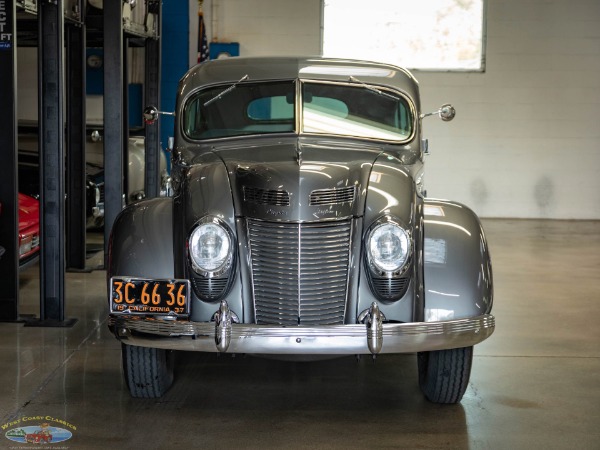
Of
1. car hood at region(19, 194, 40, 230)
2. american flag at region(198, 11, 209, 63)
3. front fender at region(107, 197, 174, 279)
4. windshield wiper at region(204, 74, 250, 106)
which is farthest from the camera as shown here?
american flag at region(198, 11, 209, 63)

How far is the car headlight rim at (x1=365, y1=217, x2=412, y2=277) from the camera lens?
444 cm

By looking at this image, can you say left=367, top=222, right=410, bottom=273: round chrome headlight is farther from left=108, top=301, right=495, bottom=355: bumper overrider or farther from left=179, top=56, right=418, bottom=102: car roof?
left=179, top=56, right=418, bottom=102: car roof

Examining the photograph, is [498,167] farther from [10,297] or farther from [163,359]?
[163,359]

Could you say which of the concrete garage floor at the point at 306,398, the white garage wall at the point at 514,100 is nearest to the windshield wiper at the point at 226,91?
the concrete garage floor at the point at 306,398

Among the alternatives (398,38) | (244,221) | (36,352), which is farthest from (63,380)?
(398,38)

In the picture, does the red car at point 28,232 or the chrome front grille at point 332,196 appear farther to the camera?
the red car at point 28,232

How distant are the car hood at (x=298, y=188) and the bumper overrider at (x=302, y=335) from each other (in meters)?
0.50

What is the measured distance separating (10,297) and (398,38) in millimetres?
9566

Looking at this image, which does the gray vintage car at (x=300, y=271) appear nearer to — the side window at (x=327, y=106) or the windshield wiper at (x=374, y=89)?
the side window at (x=327, y=106)

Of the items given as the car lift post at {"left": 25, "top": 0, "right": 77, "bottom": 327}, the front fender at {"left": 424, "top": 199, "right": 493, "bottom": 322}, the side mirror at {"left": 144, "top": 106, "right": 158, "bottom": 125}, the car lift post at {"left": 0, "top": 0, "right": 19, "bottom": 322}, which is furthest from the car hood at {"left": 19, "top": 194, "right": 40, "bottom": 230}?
the front fender at {"left": 424, "top": 199, "right": 493, "bottom": 322}

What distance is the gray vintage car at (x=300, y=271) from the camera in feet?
14.2

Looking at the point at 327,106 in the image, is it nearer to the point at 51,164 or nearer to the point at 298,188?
the point at 298,188

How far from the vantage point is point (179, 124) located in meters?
5.79

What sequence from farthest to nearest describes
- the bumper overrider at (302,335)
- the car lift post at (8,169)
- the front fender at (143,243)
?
1. the car lift post at (8,169)
2. the front fender at (143,243)
3. the bumper overrider at (302,335)
